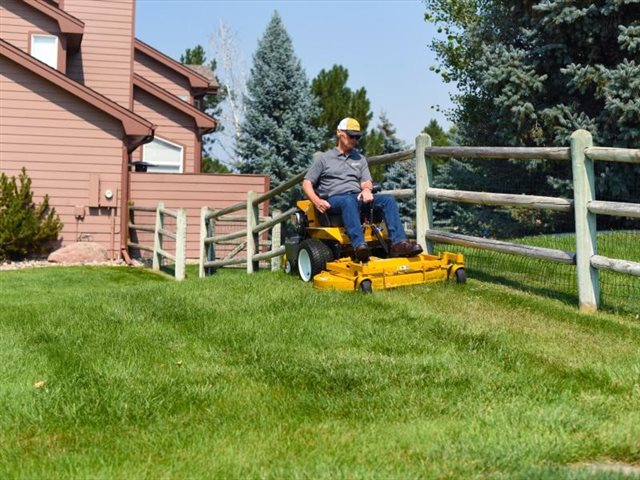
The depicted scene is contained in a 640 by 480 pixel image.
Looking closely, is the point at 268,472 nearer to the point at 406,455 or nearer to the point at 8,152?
the point at 406,455

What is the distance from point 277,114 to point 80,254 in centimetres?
1485

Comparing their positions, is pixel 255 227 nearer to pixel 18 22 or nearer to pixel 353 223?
pixel 353 223

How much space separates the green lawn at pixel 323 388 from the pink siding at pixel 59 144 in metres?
9.97

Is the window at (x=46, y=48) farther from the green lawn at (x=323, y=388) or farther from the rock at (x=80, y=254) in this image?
the green lawn at (x=323, y=388)

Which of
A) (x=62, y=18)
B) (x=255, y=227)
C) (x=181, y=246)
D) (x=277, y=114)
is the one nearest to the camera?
(x=255, y=227)

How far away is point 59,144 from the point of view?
16.8 m

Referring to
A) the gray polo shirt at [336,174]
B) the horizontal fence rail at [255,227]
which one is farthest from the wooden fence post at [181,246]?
the gray polo shirt at [336,174]

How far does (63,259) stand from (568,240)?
9.30 metres

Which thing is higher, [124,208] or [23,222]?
[124,208]

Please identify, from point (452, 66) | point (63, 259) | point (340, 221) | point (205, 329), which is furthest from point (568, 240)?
point (452, 66)

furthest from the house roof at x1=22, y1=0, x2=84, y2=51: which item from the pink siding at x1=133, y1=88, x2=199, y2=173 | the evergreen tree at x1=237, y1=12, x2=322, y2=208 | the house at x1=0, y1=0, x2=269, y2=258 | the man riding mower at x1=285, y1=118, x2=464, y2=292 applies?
the man riding mower at x1=285, y1=118, x2=464, y2=292

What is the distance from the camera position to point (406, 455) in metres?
3.54

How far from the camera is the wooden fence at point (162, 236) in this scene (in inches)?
552

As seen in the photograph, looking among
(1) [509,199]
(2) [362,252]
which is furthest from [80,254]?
(1) [509,199]
